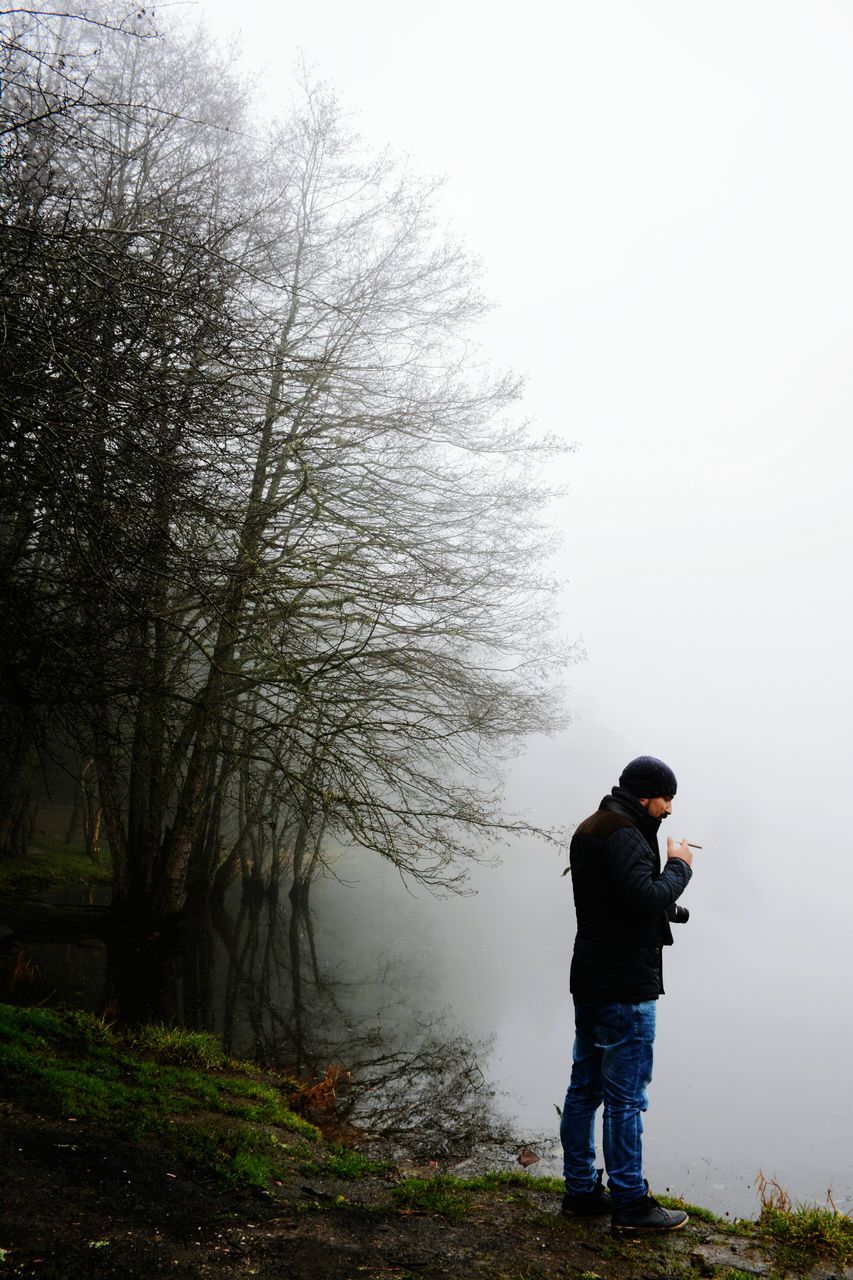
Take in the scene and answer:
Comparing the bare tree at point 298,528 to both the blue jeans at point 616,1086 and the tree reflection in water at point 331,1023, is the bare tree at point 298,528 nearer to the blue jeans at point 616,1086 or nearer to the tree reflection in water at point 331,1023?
the tree reflection in water at point 331,1023

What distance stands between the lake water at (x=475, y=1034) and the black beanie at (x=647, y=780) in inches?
163

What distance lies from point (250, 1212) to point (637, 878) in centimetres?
219

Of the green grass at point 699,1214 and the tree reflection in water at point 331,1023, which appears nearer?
the green grass at point 699,1214

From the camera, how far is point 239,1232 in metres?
3.22

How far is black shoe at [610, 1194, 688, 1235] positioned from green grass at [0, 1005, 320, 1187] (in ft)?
5.46

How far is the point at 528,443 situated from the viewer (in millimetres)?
10266

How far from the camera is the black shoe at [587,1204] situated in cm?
379

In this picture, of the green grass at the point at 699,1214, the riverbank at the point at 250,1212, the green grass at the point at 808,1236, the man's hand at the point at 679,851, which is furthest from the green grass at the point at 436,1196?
the man's hand at the point at 679,851

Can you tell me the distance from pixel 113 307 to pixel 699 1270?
16.4 feet

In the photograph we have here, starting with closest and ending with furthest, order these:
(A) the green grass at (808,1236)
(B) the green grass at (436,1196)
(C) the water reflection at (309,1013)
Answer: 1. (A) the green grass at (808,1236)
2. (B) the green grass at (436,1196)
3. (C) the water reflection at (309,1013)

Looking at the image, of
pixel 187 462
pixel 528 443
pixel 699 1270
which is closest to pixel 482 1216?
pixel 699 1270

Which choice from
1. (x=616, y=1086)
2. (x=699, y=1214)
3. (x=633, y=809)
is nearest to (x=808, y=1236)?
(x=699, y=1214)

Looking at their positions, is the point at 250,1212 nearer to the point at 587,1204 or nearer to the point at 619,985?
the point at 587,1204

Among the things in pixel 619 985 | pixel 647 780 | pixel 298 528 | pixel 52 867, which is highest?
pixel 298 528
